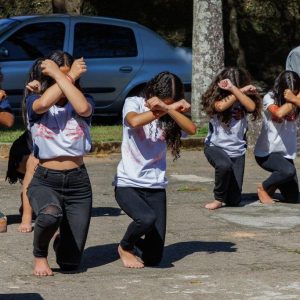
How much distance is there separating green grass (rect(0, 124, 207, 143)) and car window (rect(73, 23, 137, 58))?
1.16 m

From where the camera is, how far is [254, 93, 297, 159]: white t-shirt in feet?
34.3

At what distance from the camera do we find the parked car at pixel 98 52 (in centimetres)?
1541

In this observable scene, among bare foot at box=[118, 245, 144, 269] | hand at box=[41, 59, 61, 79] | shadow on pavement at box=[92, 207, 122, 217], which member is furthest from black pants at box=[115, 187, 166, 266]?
shadow on pavement at box=[92, 207, 122, 217]

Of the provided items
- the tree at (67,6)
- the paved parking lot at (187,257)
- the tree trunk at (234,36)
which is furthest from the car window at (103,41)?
the paved parking lot at (187,257)

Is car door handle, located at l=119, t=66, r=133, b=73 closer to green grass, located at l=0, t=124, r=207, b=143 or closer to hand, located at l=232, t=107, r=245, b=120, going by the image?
green grass, located at l=0, t=124, r=207, b=143

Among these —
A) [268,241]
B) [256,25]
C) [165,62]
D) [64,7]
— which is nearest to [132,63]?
[165,62]

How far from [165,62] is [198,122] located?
143 centimetres

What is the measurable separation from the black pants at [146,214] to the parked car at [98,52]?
789 cm

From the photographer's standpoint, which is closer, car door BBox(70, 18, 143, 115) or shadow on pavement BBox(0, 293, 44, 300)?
shadow on pavement BBox(0, 293, 44, 300)

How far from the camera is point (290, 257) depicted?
8.05 m

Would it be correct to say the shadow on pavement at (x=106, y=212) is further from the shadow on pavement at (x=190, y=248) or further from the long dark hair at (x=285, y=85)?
the long dark hair at (x=285, y=85)

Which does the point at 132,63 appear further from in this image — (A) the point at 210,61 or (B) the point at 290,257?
(B) the point at 290,257

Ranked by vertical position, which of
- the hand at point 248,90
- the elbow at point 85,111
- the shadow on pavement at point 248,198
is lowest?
the shadow on pavement at point 248,198

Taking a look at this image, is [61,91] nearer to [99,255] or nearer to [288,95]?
[99,255]
